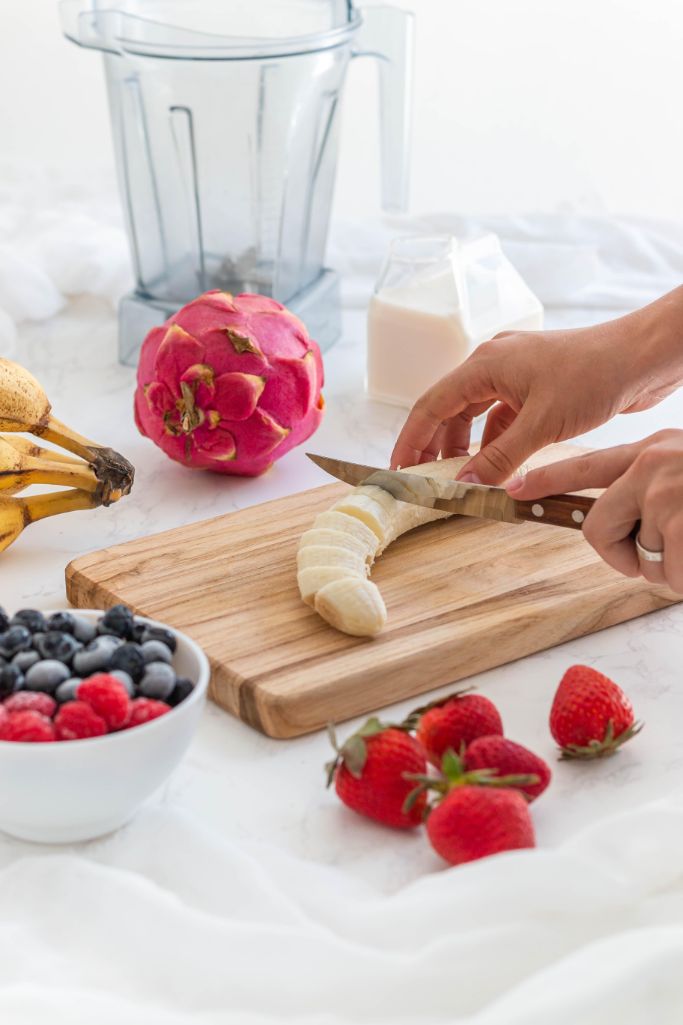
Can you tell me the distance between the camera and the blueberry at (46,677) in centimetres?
79

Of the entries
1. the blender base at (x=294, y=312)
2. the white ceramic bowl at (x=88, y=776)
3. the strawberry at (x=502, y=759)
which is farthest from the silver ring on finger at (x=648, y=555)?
the blender base at (x=294, y=312)

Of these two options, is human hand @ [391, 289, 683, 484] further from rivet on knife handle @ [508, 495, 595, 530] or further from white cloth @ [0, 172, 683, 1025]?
white cloth @ [0, 172, 683, 1025]

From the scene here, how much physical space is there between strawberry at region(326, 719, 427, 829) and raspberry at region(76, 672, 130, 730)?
5.6 inches

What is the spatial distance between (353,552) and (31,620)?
33 cm

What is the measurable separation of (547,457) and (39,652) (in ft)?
2.31

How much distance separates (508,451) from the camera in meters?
1.20

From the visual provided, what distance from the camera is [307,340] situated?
4.48 ft

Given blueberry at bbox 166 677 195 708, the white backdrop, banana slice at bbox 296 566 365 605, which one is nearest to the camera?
blueberry at bbox 166 677 195 708

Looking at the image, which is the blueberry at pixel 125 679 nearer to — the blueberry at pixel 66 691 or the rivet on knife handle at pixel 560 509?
the blueberry at pixel 66 691

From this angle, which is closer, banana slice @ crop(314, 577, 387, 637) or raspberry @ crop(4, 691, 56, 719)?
raspberry @ crop(4, 691, 56, 719)

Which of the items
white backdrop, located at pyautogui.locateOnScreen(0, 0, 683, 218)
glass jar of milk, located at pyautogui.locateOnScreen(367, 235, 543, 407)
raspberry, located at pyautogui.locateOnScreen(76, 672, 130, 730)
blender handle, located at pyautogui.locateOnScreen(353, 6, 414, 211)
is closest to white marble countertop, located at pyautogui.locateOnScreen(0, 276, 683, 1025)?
raspberry, located at pyautogui.locateOnScreen(76, 672, 130, 730)

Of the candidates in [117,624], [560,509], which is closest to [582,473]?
[560,509]

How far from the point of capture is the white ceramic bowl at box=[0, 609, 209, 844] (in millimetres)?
754

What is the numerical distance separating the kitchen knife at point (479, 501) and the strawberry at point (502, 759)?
291 mm
